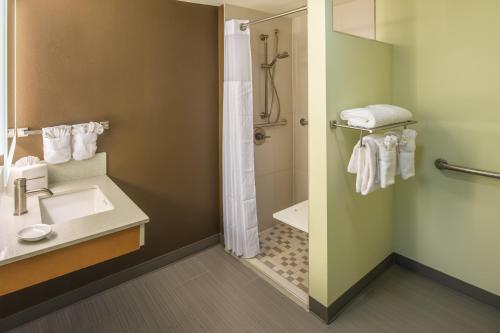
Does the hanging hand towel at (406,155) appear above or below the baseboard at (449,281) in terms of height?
above

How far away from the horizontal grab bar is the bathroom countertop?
1.90 metres

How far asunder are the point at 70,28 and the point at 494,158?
2733 mm

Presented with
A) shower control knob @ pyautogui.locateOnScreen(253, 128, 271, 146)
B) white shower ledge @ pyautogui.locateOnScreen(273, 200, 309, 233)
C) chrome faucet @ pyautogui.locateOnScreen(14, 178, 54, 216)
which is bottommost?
white shower ledge @ pyautogui.locateOnScreen(273, 200, 309, 233)

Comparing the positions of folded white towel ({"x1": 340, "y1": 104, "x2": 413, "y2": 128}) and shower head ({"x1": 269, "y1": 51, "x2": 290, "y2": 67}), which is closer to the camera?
folded white towel ({"x1": 340, "y1": 104, "x2": 413, "y2": 128})

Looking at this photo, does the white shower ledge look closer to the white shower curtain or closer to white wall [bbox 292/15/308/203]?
the white shower curtain

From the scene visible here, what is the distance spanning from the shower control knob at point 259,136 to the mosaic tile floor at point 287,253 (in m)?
0.94

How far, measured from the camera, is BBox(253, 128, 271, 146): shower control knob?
2788 mm

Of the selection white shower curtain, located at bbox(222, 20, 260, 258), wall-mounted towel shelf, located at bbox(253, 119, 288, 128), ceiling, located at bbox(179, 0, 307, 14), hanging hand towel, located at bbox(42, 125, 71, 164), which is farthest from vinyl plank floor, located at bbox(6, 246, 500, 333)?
ceiling, located at bbox(179, 0, 307, 14)

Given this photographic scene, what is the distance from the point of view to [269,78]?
2811 mm

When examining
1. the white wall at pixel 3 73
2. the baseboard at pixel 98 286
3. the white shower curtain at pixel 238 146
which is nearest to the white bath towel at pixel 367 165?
the white shower curtain at pixel 238 146

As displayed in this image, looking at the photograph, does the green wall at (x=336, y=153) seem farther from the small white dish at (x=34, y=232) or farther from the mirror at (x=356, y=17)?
the small white dish at (x=34, y=232)

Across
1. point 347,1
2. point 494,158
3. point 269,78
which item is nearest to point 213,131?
point 269,78

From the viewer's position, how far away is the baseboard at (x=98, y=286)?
1.83 m

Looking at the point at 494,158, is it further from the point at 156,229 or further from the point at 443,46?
the point at 156,229
